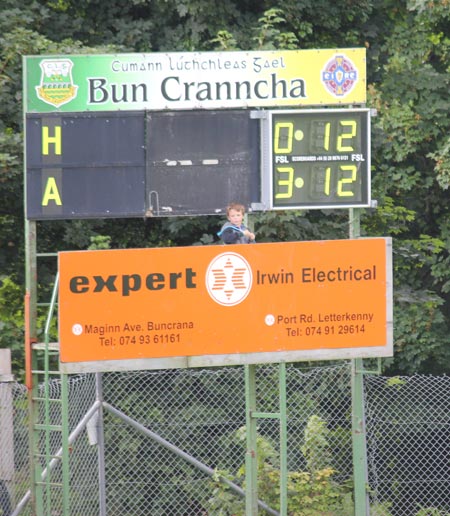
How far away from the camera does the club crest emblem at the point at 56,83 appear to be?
10.3 metres

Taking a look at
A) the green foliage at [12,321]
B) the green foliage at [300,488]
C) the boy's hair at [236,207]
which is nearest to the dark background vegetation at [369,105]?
the green foliage at [12,321]

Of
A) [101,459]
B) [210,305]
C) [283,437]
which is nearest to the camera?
[210,305]

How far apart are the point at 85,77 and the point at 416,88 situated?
21.8 feet

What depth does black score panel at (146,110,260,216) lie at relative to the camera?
10320 millimetres

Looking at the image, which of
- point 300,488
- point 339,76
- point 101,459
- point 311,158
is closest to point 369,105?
point 339,76

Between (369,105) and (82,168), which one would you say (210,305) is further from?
(369,105)

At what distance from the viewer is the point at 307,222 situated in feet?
45.3

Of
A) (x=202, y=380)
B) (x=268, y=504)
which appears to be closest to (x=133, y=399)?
(x=202, y=380)

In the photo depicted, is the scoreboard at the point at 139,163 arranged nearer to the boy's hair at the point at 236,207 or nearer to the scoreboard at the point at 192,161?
the scoreboard at the point at 192,161

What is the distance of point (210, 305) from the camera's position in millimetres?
8344

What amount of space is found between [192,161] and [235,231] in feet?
3.89

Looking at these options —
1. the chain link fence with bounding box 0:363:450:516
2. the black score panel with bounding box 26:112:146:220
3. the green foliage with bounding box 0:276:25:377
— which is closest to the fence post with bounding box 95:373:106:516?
the chain link fence with bounding box 0:363:450:516

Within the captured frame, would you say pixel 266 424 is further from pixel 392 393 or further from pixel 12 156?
pixel 12 156

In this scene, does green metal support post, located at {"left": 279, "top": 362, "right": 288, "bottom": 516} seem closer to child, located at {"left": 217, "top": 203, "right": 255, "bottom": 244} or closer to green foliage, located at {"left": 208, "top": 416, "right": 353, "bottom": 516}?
green foliage, located at {"left": 208, "top": 416, "right": 353, "bottom": 516}
